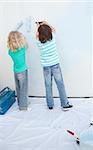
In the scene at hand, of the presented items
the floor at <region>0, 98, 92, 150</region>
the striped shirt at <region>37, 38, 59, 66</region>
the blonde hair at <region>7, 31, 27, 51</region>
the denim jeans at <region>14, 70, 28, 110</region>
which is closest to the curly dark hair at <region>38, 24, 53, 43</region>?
the striped shirt at <region>37, 38, 59, 66</region>

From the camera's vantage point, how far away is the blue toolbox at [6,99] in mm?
3451

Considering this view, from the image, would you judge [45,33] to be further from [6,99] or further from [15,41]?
[6,99]

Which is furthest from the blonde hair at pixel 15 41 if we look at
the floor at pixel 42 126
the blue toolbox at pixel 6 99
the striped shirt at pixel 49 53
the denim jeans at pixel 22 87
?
the floor at pixel 42 126

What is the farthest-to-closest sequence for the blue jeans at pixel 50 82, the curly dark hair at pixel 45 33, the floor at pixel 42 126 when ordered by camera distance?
the blue jeans at pixel 50 82, the curly dark hair at pixel 45 33, the floor at pixel 42 126

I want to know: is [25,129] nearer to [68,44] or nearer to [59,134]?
[59,134]

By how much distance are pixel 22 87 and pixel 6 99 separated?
0.21 m

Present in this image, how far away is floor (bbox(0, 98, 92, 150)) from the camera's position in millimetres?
2729

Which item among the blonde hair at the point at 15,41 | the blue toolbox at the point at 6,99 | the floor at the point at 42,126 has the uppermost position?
the blonde hair at the point at 15,41

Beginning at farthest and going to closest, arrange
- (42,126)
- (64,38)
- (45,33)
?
(64,38), (45,33), (42,126)

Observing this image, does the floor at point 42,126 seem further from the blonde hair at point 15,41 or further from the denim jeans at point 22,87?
the blonde hair at point 15,41

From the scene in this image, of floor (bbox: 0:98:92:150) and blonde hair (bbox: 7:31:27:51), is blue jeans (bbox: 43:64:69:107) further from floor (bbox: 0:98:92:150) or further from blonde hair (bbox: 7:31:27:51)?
blonde hair (bbox: 7:31:27:51)

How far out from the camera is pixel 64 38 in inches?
141

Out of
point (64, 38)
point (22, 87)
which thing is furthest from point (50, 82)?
point (64, 38)

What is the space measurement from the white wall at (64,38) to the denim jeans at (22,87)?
281 mm
